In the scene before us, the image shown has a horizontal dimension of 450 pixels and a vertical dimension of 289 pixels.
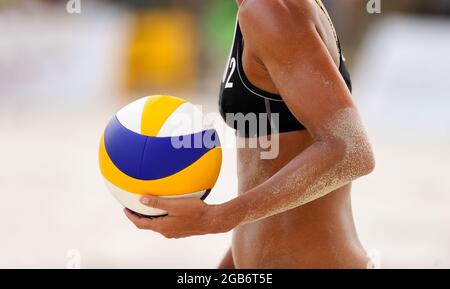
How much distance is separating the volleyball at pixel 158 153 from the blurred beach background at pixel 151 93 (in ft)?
6.26

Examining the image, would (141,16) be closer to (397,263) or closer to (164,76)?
(164,76)

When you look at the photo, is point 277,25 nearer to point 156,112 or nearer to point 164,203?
point 156,112

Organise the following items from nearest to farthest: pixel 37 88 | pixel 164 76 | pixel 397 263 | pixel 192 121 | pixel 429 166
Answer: pixel 192 121, pixel 397 263, pixel 429 166, pixel 37 88, pixel 164 76

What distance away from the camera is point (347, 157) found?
8.38ft

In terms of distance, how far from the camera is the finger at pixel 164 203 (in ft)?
8.68

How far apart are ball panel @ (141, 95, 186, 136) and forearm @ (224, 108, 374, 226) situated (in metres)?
0.46

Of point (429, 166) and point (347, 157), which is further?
point (429, 166)

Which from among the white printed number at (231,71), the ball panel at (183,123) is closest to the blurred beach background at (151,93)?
the ball panel at (183,123)

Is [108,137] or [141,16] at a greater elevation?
[108,137]

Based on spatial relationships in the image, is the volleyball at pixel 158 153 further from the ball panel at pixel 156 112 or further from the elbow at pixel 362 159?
the elbow at pixel 362 159

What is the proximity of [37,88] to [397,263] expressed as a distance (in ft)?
35.7

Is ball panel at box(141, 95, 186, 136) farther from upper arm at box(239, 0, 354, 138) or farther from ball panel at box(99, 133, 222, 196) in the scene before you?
upper arm at box(239, 0, 354, 138)

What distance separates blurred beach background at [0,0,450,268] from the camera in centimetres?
707

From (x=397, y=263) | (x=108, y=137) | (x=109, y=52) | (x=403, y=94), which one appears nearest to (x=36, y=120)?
(x=109, y=52)
